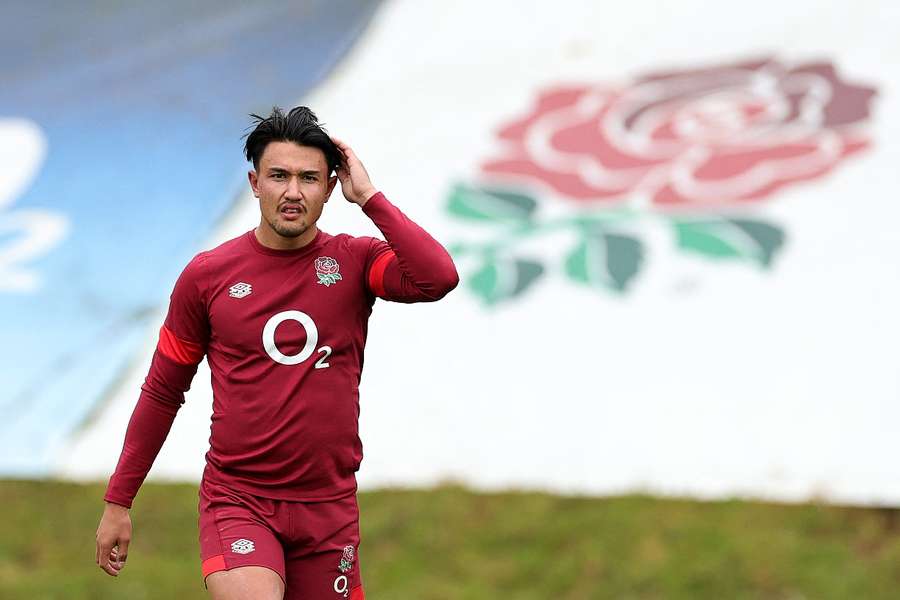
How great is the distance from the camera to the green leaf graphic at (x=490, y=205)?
34.9 ft

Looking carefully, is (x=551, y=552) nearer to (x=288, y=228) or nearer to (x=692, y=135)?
(x=692, y=135)

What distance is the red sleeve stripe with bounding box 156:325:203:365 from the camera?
15.2 feet

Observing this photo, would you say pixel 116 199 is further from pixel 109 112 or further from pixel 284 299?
pixel 284 299

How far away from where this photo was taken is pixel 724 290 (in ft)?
32.4

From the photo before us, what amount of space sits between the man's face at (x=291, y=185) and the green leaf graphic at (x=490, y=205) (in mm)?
6221

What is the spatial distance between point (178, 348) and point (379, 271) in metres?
0.74

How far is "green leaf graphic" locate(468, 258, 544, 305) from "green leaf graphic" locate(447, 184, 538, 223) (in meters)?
0.47

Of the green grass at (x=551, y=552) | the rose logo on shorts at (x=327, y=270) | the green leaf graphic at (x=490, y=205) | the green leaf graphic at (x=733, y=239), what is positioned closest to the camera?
the rose logo on shorts at (x=327, y=270)

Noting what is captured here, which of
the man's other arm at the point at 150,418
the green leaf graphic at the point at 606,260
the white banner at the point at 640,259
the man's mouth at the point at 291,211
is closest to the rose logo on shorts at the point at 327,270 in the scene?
the man's mouth at the point at 291,211

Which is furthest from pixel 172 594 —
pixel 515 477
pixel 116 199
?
pixel 116 199

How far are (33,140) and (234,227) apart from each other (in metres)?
2.37

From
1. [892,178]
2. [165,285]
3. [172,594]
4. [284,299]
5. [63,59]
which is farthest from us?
[63,59]

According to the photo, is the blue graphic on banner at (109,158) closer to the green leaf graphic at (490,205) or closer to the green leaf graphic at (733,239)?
the green leaf graphic at (490,205)

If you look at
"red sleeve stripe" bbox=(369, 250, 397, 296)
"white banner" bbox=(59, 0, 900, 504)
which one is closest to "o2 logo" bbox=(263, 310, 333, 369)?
"red sleeve stripe" bbox=(369, 250, 397, 296)
